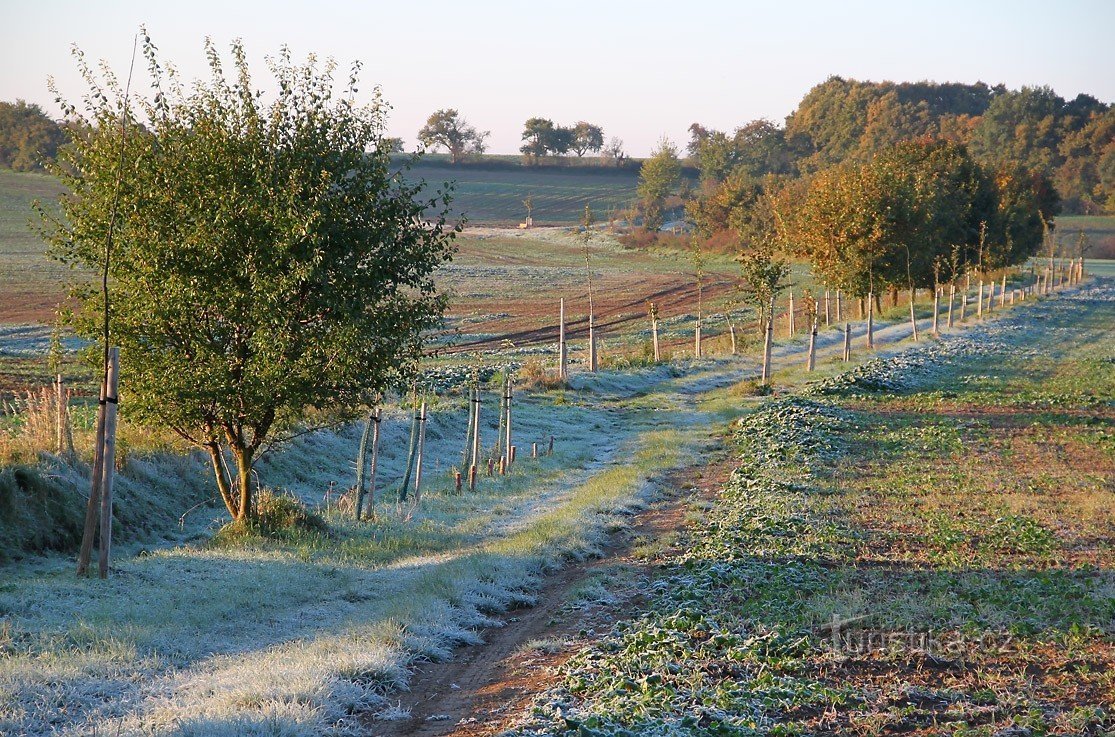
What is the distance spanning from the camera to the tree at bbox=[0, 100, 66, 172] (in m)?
94.8

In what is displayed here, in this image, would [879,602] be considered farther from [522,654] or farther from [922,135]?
[922,135]

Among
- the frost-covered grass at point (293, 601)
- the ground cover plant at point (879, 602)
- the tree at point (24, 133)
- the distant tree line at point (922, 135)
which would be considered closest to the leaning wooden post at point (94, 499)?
the frost-covered grass at point (293, 601)

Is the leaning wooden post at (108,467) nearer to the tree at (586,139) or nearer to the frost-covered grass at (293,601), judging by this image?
the frost-covered grass at (293,601)

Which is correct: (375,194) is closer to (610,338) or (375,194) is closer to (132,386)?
(132,386)

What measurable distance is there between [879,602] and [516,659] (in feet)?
11.9

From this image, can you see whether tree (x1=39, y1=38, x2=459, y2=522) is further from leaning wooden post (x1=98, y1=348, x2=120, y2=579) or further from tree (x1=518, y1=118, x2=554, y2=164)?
tree (x1=518, y1=118, x2=554, y2=164)

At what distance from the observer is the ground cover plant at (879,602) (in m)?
7.50

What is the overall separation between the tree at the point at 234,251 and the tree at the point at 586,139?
14547cm

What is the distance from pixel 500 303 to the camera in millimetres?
62188

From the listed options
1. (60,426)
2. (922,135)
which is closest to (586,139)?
(922,135)

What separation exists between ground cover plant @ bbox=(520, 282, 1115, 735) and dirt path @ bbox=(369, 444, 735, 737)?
362mm

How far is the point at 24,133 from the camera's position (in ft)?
316

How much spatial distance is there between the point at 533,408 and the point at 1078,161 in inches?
5031

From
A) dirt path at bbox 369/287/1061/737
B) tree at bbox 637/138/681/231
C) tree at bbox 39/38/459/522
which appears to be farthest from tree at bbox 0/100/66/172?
dirt path at bbox 369/287/1061/737
